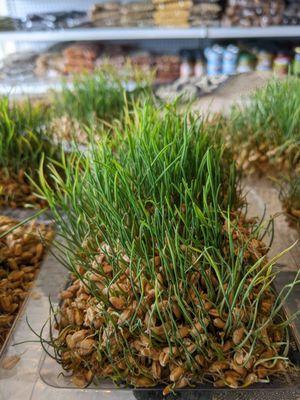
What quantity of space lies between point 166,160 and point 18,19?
2.07 metres

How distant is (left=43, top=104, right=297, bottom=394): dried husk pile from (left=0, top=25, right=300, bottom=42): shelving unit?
1.59 metres

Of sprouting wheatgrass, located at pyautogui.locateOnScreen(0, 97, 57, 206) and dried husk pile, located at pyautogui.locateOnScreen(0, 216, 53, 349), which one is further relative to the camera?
sprouting wheatgrass, located at pyautogui.locateOnScreen(0, 97, 57, 206)

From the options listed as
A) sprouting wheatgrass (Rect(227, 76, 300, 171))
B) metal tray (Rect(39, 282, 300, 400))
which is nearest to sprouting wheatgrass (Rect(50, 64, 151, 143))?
sprouting wheatgrass (Rect(227, 76, 300, 171))

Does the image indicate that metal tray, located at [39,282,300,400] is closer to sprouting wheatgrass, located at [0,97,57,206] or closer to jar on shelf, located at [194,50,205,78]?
sprouting wheatgrass, located at [0,97,57,206]

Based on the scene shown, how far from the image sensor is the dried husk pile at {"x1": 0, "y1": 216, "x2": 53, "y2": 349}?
1.99ft

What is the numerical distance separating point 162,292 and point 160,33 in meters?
1.81

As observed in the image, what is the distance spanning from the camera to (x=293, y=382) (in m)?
0.46

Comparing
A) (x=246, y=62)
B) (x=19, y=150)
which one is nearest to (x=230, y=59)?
(x=246, y=62)

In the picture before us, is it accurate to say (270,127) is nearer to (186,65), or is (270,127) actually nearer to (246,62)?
(246,62)

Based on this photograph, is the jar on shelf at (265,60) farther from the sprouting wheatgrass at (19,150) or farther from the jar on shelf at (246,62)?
the sprouting wheatgrass at (19,150)

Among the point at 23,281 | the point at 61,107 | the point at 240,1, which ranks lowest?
the point at 23,281

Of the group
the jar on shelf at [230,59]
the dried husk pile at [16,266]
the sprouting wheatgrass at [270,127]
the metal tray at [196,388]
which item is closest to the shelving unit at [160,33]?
the jar on shelf at [230,59]

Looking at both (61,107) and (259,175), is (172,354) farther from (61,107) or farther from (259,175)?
(61,107)

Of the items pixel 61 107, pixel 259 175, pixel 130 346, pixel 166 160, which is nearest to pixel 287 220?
pixel 259 175
